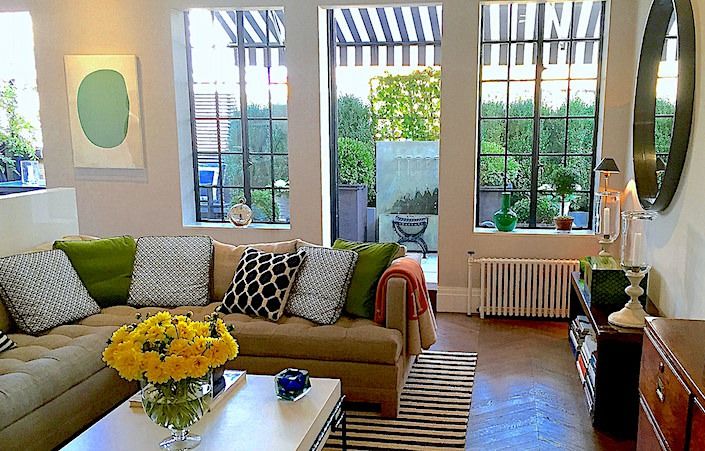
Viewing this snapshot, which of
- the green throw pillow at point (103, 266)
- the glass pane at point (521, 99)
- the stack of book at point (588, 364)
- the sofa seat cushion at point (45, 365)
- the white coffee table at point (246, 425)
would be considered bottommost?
the stack of book at point (588, 364)

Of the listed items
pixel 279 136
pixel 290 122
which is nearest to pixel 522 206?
pixel 290 122

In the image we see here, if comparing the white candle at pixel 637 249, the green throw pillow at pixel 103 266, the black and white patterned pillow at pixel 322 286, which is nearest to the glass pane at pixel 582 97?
the white candle at pixel 637 249

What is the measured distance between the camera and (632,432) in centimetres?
325

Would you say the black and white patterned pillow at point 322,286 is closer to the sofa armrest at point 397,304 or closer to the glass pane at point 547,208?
the sofa armrest at point 397,304

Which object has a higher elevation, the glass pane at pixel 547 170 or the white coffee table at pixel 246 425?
the glass pane at pixel 547 170

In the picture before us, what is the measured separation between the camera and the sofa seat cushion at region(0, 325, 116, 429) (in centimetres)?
277

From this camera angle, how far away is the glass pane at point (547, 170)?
17.8 ft

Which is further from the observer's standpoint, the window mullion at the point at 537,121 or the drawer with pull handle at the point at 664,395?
the window mullion at the point at 537,121

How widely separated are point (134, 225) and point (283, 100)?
6.11 feet

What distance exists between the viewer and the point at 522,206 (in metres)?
5.52

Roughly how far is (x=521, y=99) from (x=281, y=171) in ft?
7.47

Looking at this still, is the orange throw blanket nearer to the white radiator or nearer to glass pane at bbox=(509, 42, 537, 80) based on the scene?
the white radiator

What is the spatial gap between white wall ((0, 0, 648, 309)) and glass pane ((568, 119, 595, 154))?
279 mm

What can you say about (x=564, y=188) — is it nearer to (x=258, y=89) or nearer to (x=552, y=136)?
(x=552, y=136)
